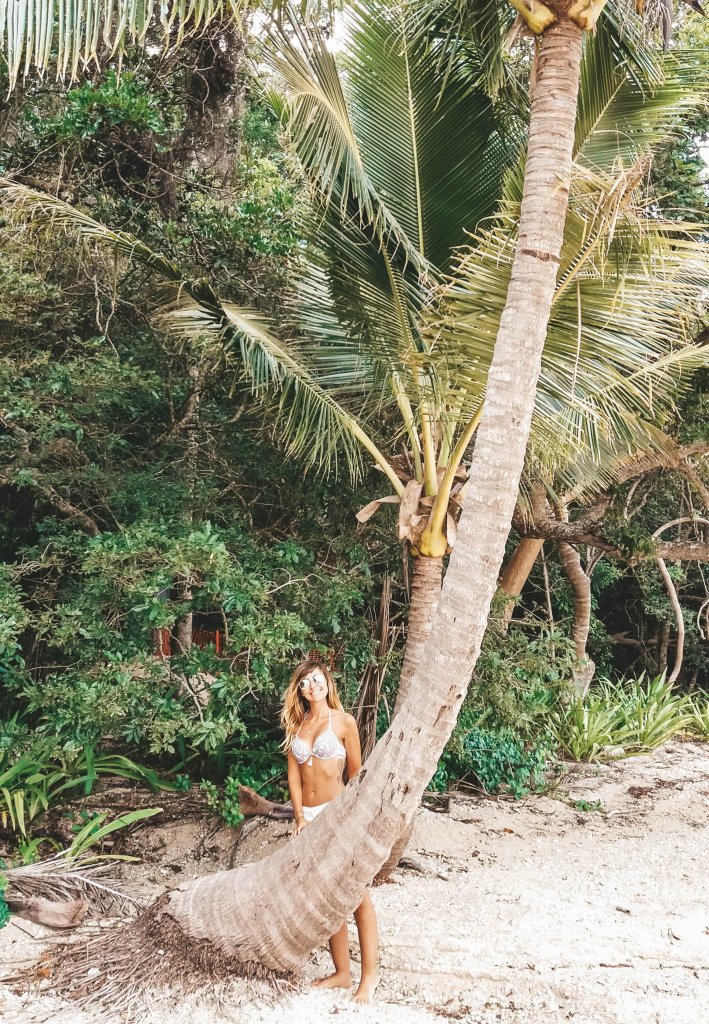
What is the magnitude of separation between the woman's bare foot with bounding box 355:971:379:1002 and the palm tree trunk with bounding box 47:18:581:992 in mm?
338

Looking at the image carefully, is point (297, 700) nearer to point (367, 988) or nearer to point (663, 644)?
point (367, 988)

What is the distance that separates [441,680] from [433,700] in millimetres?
93

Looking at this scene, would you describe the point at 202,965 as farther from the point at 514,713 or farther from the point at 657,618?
the point at 657,618

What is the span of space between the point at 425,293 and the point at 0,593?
11.5 feet

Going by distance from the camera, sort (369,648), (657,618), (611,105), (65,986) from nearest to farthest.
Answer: (65,986) < (611,105) < (369,648) < (657,618)

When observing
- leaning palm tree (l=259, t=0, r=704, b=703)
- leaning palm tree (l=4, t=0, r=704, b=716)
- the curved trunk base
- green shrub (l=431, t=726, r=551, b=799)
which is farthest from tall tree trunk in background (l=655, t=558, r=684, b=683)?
the curved trunk base

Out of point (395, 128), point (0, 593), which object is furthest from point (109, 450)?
point (395, 128)

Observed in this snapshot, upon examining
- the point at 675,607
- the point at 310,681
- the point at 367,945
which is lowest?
the point at 367,945

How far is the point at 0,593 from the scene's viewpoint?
541cm

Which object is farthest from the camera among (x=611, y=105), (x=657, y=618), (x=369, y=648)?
(x=657, y=618)

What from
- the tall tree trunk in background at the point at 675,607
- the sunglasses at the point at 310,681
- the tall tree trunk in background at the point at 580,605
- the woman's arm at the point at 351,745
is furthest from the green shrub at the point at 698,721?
the sunglasses at the point at 310,681

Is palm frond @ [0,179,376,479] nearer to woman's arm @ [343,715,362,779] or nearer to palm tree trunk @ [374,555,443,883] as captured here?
palm tree trunk @ [374,555,443,883]

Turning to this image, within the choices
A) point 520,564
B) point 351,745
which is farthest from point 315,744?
point 520,564

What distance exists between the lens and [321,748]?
408 centimetres
